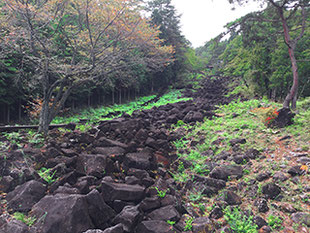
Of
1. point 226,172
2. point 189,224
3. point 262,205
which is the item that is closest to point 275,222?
point 262,205

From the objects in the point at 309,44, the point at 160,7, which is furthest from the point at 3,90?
the point at 160,7

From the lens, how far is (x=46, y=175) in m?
4.92

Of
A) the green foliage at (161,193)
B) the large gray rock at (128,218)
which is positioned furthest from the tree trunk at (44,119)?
the large gray rock at (128,218)

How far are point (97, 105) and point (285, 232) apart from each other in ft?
70.3

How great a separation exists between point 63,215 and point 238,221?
116 inches

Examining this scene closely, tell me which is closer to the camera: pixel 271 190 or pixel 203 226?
pixel 203 226

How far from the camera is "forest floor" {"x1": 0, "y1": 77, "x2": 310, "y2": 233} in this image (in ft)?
11.5

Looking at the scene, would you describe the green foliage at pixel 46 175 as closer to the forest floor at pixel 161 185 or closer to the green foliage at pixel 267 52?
the forest floor at pixel 161 185

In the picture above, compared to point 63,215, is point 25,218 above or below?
below

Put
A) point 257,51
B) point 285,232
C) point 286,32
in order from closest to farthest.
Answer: point 285,232, point 286,32, point 257,51

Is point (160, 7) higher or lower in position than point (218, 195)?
higher

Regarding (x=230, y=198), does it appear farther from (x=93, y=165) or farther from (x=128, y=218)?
(x=93, y=165)

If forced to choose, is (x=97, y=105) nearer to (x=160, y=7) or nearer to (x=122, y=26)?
(x=122, y=26)

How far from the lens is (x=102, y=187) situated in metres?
4.07
